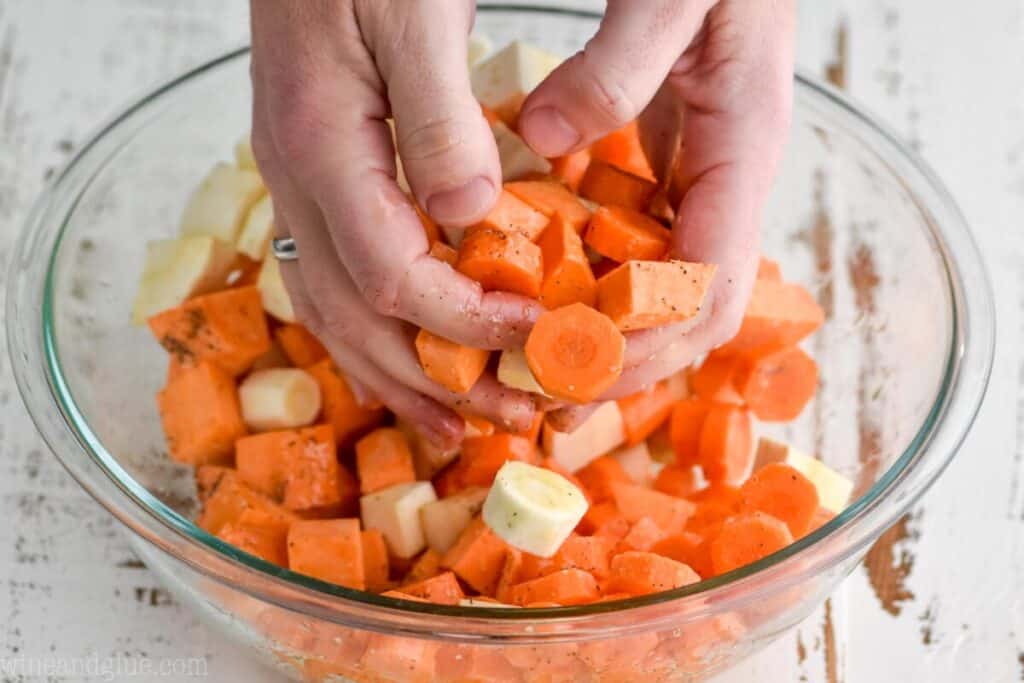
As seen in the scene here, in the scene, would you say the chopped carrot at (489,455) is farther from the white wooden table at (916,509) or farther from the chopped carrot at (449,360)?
the white wooden table at (916,509)

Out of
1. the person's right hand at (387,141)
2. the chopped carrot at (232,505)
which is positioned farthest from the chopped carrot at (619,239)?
the chopped carrot at (232,505)

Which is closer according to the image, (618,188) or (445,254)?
(445,254)

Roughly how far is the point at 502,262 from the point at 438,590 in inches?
18.4

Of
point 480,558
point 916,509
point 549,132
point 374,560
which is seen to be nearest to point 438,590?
point 480,558

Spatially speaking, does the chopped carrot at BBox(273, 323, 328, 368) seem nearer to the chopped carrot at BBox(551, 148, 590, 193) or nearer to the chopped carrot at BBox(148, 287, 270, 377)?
the chopped carrot at BBox(148, 287, 270, 377)

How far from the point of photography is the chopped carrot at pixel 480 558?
1646mm

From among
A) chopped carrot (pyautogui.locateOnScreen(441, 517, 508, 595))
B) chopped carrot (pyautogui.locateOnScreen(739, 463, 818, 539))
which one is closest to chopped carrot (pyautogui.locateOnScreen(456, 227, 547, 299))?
chopped carrot (pyautogui.locateOnScreen(441, 517, 508, 595))

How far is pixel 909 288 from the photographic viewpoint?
6.61ft

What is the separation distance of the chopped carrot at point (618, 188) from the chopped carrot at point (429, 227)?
25 cm

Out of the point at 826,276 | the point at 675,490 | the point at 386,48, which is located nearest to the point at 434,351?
the point at 386,48

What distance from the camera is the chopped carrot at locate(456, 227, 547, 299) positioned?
1433 millimetres

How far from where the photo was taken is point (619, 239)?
1545 mm

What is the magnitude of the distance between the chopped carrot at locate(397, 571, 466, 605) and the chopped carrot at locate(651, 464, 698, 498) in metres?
0.45

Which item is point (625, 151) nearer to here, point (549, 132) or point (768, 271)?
point (768, 271)
